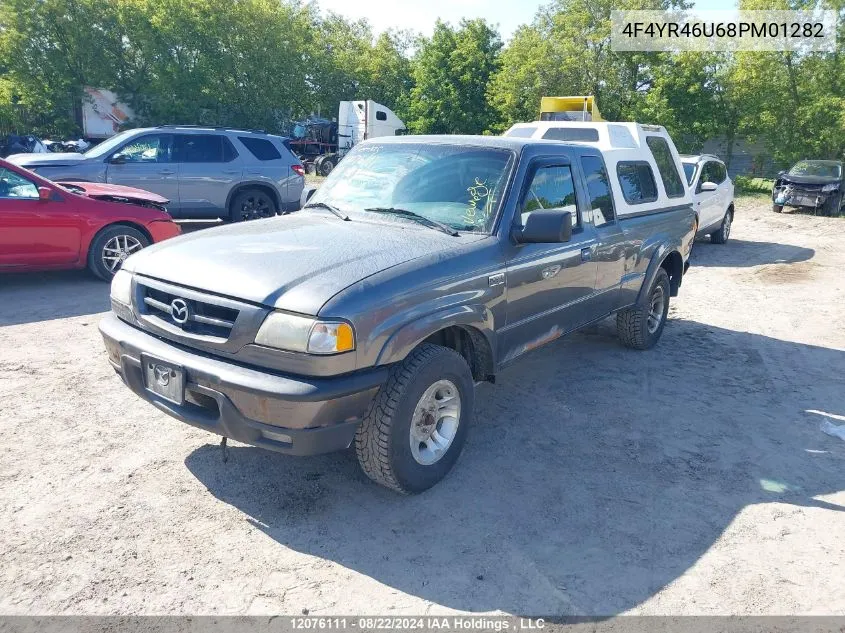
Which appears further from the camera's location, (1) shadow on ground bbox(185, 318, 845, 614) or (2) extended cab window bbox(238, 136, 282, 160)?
(2) extended cab window bbox(238, 136, 282, 160)

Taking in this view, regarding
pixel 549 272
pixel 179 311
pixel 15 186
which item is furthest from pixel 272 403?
pixel 15 186

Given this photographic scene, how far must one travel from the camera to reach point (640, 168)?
6.05m

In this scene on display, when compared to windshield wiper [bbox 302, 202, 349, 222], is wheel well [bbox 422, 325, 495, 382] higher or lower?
lower

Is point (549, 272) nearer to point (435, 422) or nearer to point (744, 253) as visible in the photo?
point (435, 422)

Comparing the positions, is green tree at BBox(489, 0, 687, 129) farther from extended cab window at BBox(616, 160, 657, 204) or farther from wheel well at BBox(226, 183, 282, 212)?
extended cab window at BBox(616, 160, 657, 204)

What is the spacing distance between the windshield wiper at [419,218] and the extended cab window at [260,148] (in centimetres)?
779

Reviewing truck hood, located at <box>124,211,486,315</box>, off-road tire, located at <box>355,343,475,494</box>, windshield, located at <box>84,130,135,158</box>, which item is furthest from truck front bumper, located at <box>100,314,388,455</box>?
windshield, located at <box>84,130,135,158</box>

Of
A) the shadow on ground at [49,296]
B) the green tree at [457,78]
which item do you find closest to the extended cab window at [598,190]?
the shadow on ground at [49,296]

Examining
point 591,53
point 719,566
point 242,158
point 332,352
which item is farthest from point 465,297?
point 591,53

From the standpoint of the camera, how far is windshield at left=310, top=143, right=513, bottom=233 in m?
4.10

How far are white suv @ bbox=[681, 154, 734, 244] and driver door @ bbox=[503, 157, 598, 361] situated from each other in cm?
703

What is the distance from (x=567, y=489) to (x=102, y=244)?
631 centimetres

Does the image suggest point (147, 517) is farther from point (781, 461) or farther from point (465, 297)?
point (781, 461)

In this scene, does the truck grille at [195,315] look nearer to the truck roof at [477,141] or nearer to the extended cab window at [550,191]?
the extended cab window at [550,191]
